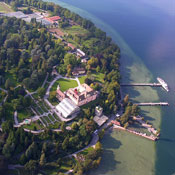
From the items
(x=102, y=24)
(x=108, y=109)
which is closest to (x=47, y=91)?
(x=108, y=109)

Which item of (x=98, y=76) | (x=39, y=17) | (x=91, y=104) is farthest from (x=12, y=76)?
(x=39, y=17)

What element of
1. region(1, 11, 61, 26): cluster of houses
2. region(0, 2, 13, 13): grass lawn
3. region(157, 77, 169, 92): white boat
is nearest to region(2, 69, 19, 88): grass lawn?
region(1, 11, 61, 26): cluster of houses

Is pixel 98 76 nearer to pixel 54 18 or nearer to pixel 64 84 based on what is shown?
pixel 64 84

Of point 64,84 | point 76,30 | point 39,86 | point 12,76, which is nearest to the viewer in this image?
point 39,86

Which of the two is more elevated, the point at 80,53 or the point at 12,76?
the point at 80,53

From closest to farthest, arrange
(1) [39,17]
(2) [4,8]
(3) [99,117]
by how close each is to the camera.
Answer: (3) [99,117]
(1) [39,17]
(2) [4,8]

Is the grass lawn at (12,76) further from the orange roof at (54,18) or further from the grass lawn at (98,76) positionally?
the orange roof at (54,18)
